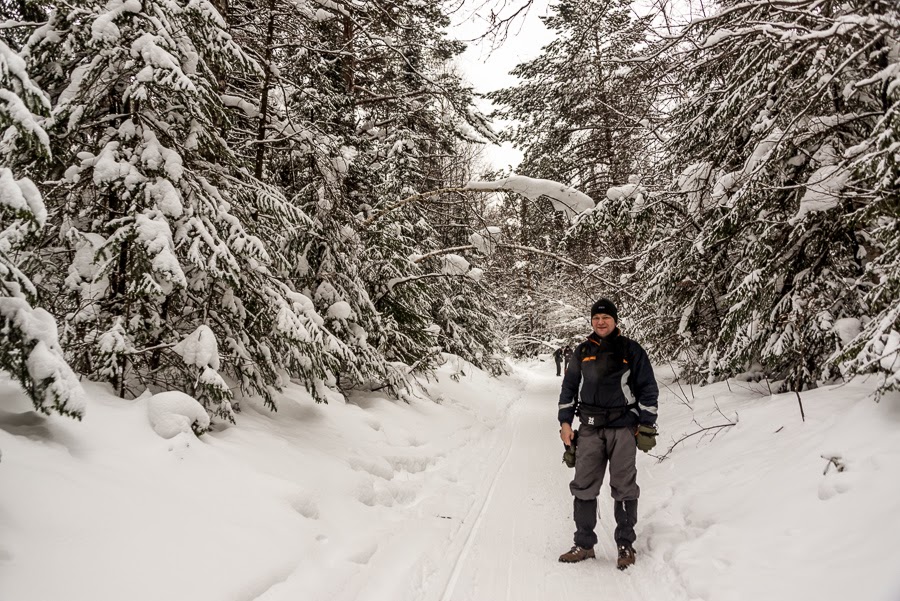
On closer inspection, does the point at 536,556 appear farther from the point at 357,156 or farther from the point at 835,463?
the point at 357,156

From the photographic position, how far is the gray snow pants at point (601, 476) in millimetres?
4402

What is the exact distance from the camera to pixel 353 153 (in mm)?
9156

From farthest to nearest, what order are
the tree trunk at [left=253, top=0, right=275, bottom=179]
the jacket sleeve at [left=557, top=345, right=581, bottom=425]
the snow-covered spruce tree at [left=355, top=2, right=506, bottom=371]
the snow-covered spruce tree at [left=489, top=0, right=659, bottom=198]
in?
the snow-covered spruce tree at [left=489, top=0, right=659, bottom=198] → the snow-covered spruce tree at [left=355, top=2, right=506, bottom=371] → the tree trunk at [left=253, top=0, right=275, bottom=179] → the jacket sleeve at [left=557, top=345, right=581, bottom=425]

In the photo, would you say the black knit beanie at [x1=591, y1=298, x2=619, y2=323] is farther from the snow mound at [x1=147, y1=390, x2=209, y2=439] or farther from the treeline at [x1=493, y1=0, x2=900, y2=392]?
the snow mound at [x1=147, y1=390, x2=209, y2=439]

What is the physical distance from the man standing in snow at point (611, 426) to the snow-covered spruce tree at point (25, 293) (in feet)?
12.5

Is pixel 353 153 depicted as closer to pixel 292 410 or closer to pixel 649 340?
pixel 292 410

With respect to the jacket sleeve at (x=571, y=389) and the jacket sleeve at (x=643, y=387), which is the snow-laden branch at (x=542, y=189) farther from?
the jacket sleeve at (x=643, y=387)

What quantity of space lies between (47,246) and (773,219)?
8.00 meters

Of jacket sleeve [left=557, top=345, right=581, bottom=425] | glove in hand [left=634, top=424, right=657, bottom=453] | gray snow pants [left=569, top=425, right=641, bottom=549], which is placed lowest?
gray snow pants [left=569, top=425, right=641, bottom=549]

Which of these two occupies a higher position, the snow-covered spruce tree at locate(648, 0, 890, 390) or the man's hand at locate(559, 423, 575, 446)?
the snow-covered spruce tree at locate(648, 0, 890, 390)

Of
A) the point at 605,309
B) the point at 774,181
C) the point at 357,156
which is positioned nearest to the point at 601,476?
the point at 605,309

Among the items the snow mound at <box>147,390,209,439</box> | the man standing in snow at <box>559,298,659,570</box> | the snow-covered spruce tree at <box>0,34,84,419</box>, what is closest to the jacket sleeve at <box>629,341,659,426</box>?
the man standing in snow at <box>559,298,659,570</box>

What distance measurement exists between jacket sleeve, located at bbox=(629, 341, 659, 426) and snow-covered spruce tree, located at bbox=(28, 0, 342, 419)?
3.24m

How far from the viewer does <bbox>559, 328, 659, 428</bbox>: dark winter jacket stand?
4.49 metres
